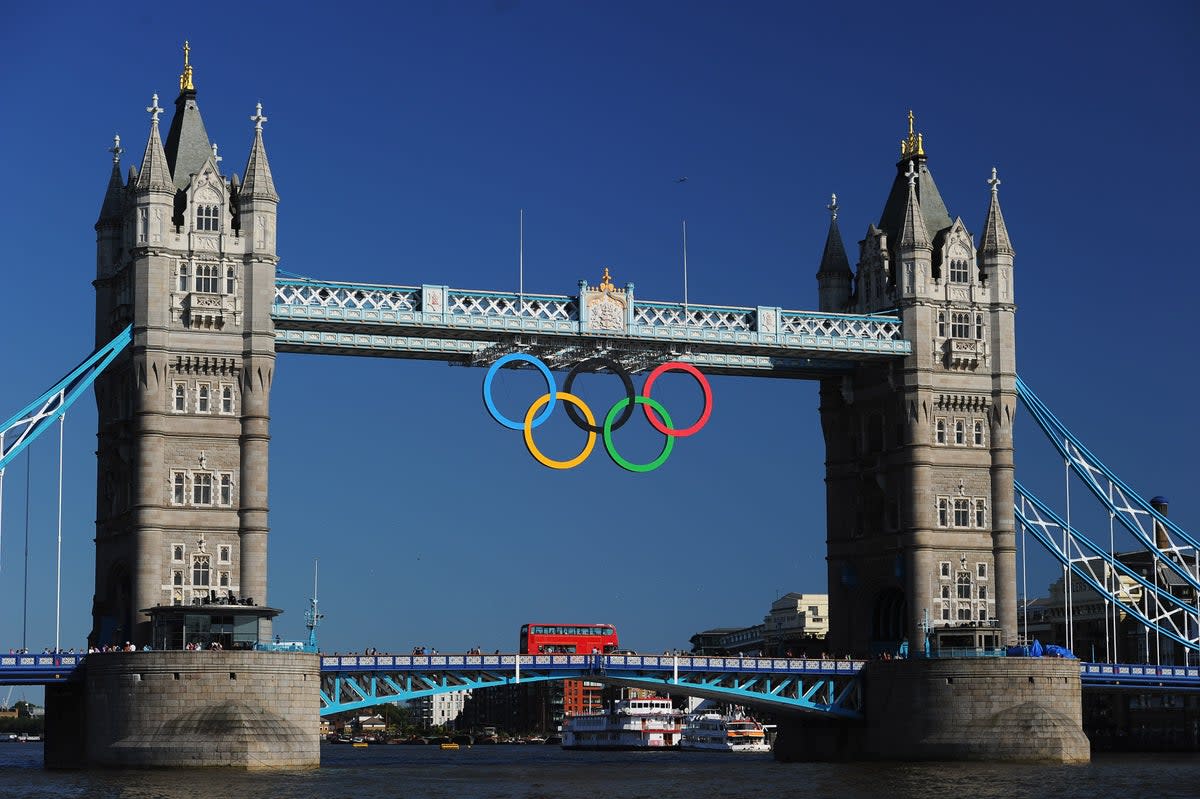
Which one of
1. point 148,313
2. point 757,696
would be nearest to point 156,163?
point 148,313

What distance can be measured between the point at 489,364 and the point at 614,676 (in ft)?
60.7

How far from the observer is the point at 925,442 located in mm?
127625

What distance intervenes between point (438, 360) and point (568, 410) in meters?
7.79

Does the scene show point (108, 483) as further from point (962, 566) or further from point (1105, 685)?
point (1105, 685)

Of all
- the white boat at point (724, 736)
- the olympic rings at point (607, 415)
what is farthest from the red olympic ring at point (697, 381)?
the white boat at point (724, 736)

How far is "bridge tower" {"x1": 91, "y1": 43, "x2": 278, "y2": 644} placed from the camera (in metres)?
112

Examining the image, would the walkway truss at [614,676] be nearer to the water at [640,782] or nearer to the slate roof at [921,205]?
the water at [640,782]

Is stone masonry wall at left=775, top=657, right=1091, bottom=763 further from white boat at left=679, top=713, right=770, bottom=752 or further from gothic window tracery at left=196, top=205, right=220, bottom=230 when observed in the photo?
white boat at left=679, top=713, right=770, bottom=752

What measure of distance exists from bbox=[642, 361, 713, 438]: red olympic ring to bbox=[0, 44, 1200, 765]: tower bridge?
0.66 m

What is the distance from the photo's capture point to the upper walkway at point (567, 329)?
117 meters

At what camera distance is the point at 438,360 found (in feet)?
399

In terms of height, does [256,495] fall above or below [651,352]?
below

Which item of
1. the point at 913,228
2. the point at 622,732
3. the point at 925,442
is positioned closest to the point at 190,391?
the point at 925,442

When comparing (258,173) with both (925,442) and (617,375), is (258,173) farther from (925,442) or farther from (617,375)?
(925,442)
